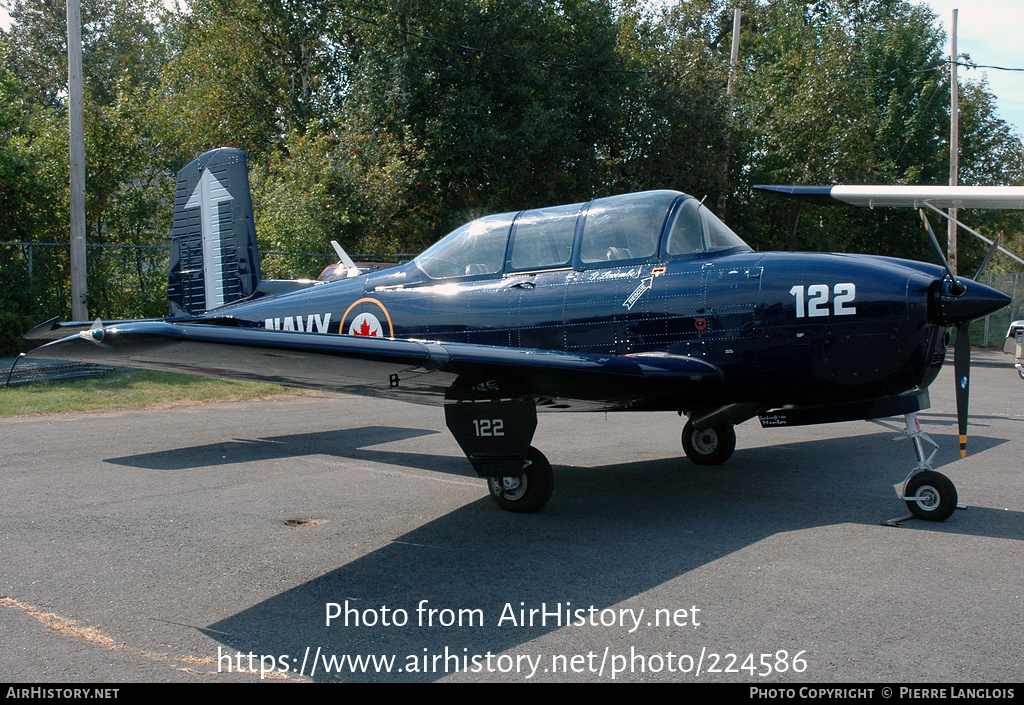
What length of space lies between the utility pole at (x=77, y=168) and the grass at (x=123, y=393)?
1523 mm

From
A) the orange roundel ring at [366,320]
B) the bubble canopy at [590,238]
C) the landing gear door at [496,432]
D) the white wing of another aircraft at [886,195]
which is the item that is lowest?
the landing gear door at [496,432]

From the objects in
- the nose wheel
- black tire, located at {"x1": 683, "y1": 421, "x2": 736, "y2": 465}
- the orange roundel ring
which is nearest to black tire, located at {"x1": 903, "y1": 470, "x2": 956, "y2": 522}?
the nose wheel

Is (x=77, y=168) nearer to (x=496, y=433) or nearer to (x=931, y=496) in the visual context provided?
(x=496, y=433)

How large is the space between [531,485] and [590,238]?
78.6 inches

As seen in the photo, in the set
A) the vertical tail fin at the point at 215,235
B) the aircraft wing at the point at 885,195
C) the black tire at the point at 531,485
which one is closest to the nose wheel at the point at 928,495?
the black tire at the point at 531,485

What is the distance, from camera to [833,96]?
24781 millimetres

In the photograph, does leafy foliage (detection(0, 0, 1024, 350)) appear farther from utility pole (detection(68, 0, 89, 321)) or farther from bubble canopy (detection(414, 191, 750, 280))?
bubble canopy (detection(414, 191, 750, 280))

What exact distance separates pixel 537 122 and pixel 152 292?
10214 mm

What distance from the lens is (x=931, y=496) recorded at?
17.0 feet

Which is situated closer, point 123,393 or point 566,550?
point 566,550

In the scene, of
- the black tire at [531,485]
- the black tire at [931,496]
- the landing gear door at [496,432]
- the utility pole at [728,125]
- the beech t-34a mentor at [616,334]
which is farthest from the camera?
the utility pole at [728,125]

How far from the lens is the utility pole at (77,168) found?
13.0 metres

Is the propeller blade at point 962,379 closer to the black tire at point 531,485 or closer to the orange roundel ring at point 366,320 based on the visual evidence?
the black tire at point 531,485

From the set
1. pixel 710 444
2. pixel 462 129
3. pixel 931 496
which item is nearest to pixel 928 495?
pixel 931 496
